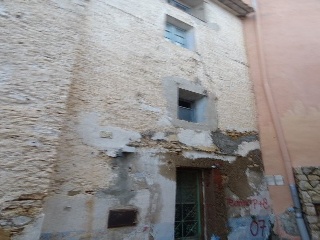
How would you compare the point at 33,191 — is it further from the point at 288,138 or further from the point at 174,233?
the point at 288,138

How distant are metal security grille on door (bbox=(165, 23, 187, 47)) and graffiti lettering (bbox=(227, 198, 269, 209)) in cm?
334

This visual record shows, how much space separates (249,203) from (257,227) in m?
0.44

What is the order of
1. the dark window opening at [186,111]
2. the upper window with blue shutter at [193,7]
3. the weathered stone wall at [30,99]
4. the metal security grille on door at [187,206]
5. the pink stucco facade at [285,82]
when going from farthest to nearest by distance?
the upper window with blue shutter at [193,7] → the pink stucco facade at [285,82] → the dark window opening at [186,111] → the metal security grille on door at [187,206] → the weathered stone wall at [30,99]

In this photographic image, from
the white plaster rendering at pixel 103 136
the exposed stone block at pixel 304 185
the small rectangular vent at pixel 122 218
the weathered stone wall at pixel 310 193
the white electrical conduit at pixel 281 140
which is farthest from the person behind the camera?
the exposed stone block at pixel 304 185

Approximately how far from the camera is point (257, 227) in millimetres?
4148

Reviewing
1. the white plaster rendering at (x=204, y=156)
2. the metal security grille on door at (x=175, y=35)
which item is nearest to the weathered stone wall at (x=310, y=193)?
the white plaster rendering at (x=204, y=156)

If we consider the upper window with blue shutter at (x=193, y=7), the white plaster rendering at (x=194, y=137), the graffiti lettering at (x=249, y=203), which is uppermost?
the upper window with blue shutter at (x=193, y=7)

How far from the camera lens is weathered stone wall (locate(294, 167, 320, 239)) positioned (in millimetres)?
3959

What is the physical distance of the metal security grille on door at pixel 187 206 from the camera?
3586mm

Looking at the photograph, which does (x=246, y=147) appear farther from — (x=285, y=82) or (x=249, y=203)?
(x=285, y=82)

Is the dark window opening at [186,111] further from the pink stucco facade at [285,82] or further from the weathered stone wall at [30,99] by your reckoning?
the weathered stone wall at [30,99]

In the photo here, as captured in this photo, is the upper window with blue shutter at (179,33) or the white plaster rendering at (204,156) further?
the upper window with blue shutter at (179,33)

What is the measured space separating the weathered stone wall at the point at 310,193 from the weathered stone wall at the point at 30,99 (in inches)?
170

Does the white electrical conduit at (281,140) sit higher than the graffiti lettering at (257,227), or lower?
higher
